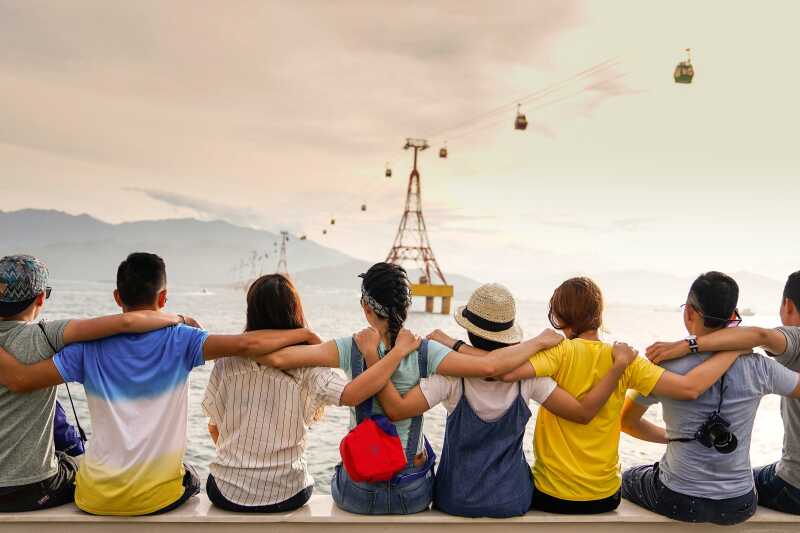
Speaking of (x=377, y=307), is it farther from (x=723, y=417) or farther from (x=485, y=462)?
(x=723, y=417)

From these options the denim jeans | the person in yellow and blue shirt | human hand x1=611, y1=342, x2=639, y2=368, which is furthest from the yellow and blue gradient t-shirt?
the denim jeans

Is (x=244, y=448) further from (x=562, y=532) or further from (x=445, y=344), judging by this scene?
(x=562, y=532)

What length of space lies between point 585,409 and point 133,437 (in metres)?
1.67

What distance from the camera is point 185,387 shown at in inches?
92.4

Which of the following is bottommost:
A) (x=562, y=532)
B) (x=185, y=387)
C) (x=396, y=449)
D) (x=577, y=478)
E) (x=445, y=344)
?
(x=562, y=532)

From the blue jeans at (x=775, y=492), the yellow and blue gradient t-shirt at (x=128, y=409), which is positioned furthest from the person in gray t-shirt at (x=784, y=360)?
the yellow and blue gradient t-shirt at (x=128, y=409)

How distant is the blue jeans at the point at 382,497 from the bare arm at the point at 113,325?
36.1 inches

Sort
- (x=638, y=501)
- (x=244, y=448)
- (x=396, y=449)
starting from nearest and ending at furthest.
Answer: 1. (x=396, y=449)
2. (x=244, y=448)
3. (x=638, y=501)

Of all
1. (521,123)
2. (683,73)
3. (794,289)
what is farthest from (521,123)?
(794,289)

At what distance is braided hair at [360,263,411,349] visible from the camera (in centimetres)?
233

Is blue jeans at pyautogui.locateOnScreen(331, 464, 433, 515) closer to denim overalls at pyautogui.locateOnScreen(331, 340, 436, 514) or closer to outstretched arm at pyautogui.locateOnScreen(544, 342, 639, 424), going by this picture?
denim overalls at pyautogui.locateOnScreen(331, 340, 436, 514)

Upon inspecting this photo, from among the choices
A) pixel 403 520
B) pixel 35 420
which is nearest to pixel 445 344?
pixel 403 520

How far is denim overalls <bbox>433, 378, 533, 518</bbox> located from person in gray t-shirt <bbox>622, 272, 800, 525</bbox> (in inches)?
24.4

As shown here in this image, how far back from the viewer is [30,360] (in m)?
2.27
